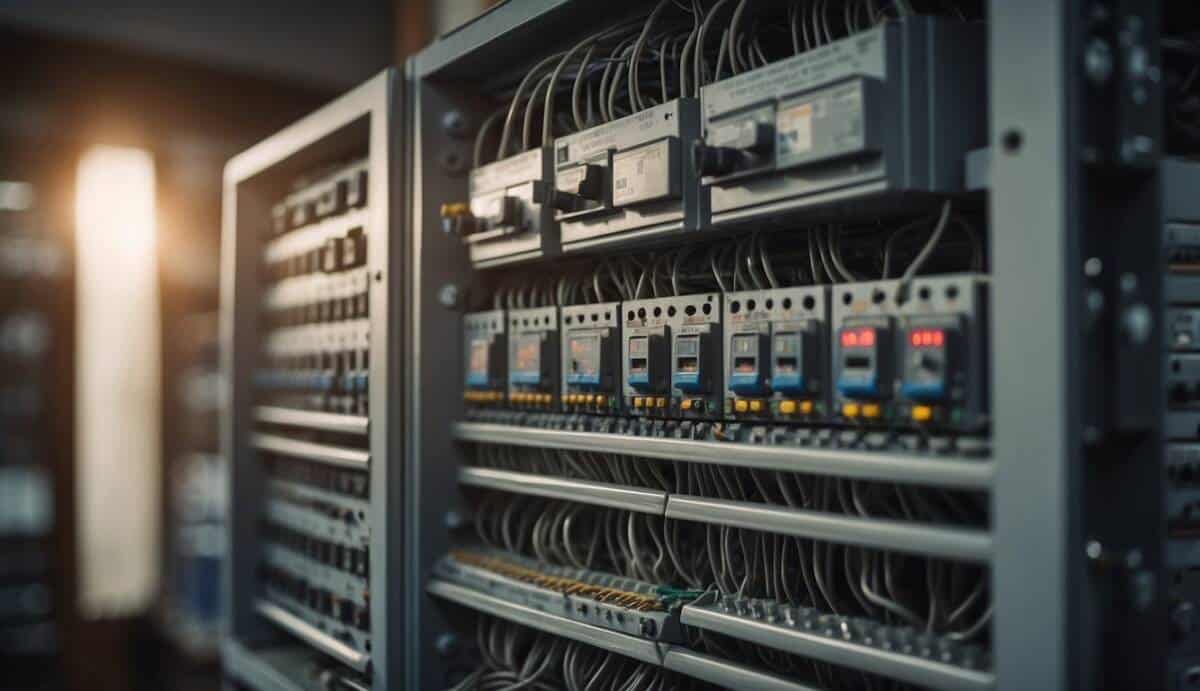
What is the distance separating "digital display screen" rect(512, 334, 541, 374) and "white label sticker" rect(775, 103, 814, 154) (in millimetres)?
554

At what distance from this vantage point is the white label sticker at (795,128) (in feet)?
3.33

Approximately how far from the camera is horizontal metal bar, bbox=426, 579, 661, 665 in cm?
123

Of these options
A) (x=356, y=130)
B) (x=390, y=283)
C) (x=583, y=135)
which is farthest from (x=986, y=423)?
(x=356, y=130)

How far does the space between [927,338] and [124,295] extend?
4.14 meters

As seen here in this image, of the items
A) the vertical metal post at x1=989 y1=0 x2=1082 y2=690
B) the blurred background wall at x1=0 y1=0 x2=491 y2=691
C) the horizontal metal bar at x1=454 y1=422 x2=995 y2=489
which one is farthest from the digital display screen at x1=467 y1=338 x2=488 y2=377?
the blurred background wall at x1=0 y1=0 x2=491 y2=691

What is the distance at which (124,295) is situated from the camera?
14.0 feet

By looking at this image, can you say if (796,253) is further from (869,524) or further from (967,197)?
(869,524)

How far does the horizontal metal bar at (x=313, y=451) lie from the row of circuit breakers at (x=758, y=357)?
0.25m

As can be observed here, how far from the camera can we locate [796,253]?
1.28 metres

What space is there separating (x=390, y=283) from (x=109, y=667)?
11.1 ft

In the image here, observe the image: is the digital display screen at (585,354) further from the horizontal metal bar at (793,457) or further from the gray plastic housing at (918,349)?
the gray plastic housing at (918,349)

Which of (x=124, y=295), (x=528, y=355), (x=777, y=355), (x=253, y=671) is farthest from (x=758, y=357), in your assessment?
(x=124, y=295)

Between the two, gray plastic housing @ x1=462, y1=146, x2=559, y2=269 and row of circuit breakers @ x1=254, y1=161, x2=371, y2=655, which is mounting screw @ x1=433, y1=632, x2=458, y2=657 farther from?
gray plastic housing @ x1=462, y1=146, x2=559, y2=269

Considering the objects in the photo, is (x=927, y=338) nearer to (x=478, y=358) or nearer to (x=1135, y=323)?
(x=1135, y=323)
